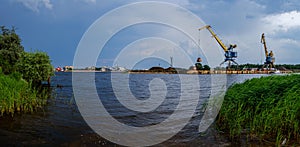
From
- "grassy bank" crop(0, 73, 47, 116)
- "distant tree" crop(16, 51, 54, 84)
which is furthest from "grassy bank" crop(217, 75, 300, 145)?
"distant tree" crop(16, 51, 54, 84)

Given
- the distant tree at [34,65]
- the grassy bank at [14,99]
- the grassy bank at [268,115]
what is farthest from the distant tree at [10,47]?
the grassy bank at [268,115]

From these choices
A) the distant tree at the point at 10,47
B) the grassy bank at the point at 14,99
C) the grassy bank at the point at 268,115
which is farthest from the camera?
the distant tree at the point at 10,47

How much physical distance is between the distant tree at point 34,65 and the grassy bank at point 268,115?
1569 centimetres

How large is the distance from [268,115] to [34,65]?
17718 millimetres

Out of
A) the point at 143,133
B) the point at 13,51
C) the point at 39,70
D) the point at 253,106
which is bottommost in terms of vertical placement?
the point at 143,133

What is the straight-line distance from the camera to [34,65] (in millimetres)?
19250

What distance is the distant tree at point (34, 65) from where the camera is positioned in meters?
19.0

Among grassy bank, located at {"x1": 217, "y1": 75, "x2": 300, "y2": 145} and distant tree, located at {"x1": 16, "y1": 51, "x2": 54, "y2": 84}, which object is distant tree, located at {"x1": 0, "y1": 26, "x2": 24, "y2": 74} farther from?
grassy bank, located at {"x1": 217, "y1": 75, "x2": 300, "y2": 145}

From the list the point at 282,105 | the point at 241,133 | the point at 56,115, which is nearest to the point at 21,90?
the point at 56,115

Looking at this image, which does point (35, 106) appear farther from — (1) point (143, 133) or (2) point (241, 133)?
(2) point (241, 133)

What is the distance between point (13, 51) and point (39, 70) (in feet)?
8.17

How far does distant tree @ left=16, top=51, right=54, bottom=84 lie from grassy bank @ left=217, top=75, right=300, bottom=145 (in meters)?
15.7

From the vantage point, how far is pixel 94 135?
7.55 metres

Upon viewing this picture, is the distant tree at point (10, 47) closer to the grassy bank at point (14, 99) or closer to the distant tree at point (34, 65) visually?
the distant tree at point (34, 65)
